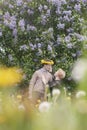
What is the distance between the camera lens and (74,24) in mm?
11539

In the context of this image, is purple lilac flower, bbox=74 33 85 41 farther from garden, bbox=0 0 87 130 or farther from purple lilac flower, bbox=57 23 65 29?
purple lilac flower, bbox=57 23 65 29

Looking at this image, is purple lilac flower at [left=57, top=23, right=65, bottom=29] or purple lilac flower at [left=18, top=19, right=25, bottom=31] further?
purple lilac flower at [left=57, top=23, right=65, bottom=29]

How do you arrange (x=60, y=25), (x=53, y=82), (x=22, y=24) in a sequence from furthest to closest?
(x=60, y=25) → (x=22, y=24) → (x=53, y=82)

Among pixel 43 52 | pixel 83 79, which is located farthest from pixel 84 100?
pixel 43 52

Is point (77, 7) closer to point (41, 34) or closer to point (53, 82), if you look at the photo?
point (41, 34)

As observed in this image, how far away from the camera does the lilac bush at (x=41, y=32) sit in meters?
11.3

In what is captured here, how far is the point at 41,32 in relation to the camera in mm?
11461

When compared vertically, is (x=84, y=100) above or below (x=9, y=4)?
below

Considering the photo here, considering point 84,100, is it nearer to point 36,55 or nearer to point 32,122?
point 32,122

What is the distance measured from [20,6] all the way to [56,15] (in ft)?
2.76

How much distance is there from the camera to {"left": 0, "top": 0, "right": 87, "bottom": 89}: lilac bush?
11.3 metres

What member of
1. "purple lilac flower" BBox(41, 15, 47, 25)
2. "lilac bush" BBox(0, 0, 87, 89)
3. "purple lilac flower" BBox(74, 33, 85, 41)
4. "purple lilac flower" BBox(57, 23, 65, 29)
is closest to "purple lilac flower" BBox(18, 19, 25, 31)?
"lilac bush" BBox(0, 0, 87, 89)

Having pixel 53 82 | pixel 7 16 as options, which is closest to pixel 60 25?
pixel 7 16

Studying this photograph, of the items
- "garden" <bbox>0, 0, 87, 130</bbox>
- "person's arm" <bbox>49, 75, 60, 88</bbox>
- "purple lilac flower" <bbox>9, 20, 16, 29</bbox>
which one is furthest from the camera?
"purple lilac flower" <bbox>9, 20, 16, 29</bbox>
